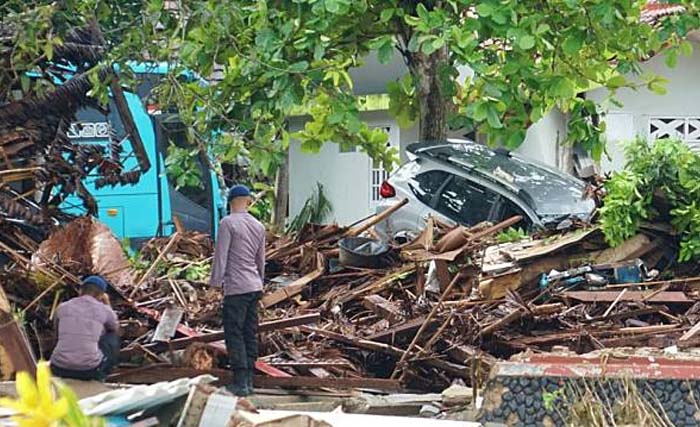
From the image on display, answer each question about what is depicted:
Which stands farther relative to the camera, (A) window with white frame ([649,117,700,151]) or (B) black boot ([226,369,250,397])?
(A) window with white frame ([649,117,700,151])

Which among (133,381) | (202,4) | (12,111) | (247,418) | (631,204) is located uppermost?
(202,4)

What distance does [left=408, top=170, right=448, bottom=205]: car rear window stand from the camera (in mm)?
12891

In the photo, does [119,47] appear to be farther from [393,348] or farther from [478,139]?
[478,139]

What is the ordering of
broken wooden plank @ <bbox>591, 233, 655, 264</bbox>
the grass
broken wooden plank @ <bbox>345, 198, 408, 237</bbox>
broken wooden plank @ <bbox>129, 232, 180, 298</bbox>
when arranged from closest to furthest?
1. the grass
2. broken wooden plank @ <bbox>591, 233, 655, 264</bbox>
3. broken wooden plank @ <bbox>129, 232, 180, 298</bbox>
4. broken wooden plank @ <bbox>345, 198, 408, 237</bbox>

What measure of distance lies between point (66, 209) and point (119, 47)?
10.3 ft

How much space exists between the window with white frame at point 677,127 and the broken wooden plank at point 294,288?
304 inches

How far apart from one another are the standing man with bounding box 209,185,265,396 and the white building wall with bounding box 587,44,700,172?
9.06 meters

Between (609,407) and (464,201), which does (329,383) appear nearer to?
(609,407)

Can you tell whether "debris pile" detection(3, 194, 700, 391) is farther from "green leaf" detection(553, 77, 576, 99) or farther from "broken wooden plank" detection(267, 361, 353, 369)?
"green leaf" detection(553, 77, 576, 99)

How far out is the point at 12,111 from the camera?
1052cm

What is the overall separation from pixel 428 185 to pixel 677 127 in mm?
5677

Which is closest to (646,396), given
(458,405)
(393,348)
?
(458,405)

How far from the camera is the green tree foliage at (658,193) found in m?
9.86

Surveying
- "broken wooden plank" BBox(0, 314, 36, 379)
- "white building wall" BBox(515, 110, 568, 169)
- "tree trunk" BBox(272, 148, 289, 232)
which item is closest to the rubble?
"broken wooden plank" BBox(0, 314, 36, 379)
